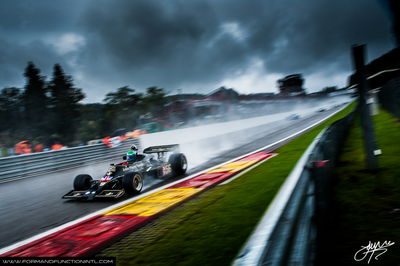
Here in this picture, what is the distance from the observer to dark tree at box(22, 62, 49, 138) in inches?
1042

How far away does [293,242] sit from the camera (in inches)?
77.0

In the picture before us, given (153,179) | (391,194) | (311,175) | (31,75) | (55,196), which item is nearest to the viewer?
(311,175)

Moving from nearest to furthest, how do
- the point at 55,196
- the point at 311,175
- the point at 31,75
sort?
1. the point at 311,175
2. the point at 55,196
3. the point at 31,75

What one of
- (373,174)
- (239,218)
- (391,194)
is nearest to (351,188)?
(391,194)

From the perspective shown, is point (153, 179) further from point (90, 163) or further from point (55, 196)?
point (90, 163)

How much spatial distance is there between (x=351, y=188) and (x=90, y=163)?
1220cm

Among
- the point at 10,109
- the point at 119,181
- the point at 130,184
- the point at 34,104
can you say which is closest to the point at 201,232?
the point at 130,184

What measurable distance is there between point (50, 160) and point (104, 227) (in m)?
9.77

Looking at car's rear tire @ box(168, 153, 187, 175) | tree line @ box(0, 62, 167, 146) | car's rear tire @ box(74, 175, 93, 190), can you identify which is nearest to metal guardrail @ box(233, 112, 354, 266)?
car's rear tire @ box(74, 175, 93, 190)

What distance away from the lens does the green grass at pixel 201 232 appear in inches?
128

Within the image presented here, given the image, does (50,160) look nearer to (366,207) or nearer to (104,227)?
(104,227)

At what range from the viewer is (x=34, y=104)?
28.0 metres
